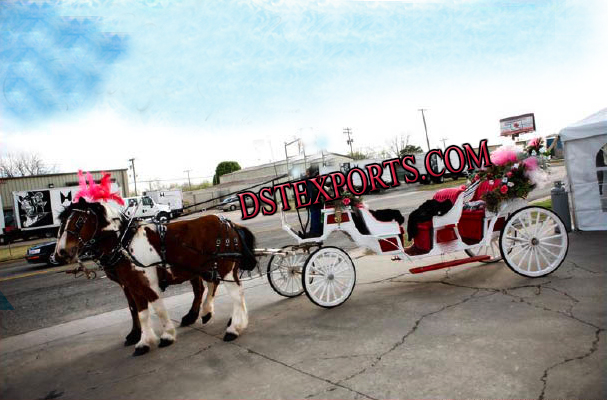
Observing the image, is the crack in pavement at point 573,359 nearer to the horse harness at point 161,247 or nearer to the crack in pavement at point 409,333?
the crack in pavement at point 409,333

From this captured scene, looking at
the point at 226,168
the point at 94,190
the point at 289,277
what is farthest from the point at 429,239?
the point at 226,168

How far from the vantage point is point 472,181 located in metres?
5.50

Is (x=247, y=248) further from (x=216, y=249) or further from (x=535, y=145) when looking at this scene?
(x=535, y=145)

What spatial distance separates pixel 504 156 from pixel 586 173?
3191 millimetres

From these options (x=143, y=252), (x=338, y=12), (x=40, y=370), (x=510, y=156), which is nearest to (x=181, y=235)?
(x=143, y=252)

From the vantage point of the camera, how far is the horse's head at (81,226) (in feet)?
12.4

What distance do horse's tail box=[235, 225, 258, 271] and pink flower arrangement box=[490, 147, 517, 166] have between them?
342 cm

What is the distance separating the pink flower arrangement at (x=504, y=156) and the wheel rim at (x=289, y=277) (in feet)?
9.61

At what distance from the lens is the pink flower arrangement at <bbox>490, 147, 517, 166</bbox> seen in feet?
17.2

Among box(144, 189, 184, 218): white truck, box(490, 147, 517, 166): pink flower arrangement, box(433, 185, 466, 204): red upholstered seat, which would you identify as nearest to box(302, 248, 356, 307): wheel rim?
box(433, 185, 466, 204): red upholstered seat

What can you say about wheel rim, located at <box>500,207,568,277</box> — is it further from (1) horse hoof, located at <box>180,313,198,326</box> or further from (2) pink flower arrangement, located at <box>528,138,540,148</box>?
(1) horse hoof, located at <box>180,313,198,326</box>

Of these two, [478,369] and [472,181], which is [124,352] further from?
[472,181]

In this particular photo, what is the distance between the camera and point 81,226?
387 cm

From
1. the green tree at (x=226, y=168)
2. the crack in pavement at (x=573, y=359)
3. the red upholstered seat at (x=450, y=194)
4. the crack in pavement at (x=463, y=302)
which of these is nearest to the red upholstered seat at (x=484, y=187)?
the red upholstered seat at (x=450, y=194)
